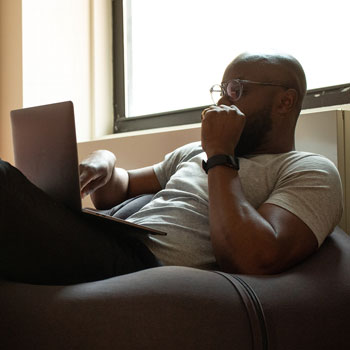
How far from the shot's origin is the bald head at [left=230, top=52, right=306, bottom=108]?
1.25 m

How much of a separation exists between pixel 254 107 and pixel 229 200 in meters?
0.41

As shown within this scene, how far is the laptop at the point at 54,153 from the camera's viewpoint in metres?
0.78

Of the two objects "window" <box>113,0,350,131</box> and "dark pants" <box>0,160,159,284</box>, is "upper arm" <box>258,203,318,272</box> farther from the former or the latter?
"window" <box>113,0,350,131</box>

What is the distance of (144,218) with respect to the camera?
1172mm

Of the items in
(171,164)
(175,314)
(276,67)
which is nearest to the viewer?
(175,314)

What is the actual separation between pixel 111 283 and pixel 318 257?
1.54 ft

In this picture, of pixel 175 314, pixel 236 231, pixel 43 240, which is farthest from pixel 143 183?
pixel 175 314

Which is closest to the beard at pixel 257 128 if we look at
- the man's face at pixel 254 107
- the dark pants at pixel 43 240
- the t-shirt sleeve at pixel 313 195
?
the man's face at pixel 254 107

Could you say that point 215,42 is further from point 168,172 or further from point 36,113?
point 36,113

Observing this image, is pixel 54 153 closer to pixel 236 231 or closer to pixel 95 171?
pixel 236 231

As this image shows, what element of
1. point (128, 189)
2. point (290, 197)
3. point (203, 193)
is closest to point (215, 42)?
point (128, 189)

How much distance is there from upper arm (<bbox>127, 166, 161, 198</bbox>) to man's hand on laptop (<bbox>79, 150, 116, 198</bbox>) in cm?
11

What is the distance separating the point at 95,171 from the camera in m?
1.34

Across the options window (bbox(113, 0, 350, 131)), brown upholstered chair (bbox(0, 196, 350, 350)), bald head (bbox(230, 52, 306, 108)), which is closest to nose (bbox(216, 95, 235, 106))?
bald head (bbox(230, 52, 306, 108))
